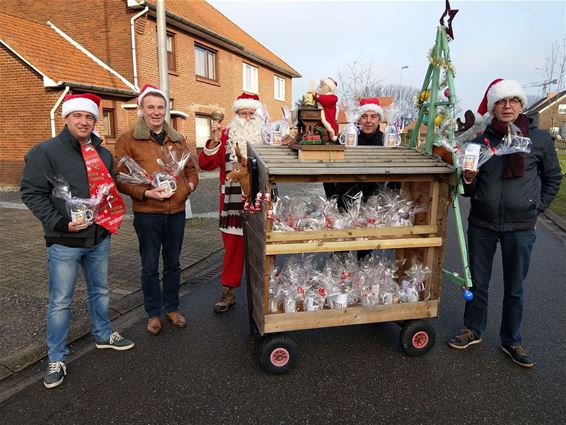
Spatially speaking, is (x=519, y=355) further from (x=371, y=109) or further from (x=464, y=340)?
(x=371, y=109)

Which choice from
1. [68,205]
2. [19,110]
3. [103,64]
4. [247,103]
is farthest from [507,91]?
[103,64]

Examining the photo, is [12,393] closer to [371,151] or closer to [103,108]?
[371,151]

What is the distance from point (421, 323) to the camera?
10.5ft

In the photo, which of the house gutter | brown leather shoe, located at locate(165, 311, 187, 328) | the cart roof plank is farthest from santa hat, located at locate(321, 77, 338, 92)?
the house gutter

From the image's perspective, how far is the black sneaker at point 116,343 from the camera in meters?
3.29

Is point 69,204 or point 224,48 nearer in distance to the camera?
point 69,204

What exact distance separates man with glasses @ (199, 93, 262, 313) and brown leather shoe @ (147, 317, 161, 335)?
0.64 metres

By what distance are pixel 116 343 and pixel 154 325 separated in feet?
1.19

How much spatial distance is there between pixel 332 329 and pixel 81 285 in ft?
9.30

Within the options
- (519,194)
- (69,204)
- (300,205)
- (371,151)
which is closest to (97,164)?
(69,204)

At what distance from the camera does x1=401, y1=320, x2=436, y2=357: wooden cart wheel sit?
10.4 ft

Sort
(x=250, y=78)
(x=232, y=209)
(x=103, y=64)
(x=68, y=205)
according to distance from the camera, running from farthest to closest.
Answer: (x=250, y=78) < (x=103, y=64) < (x=232, y=209) < (x=68, y=205)

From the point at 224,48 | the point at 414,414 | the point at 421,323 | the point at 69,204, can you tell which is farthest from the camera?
the point at 224,48

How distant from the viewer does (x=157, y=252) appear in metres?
3.49
